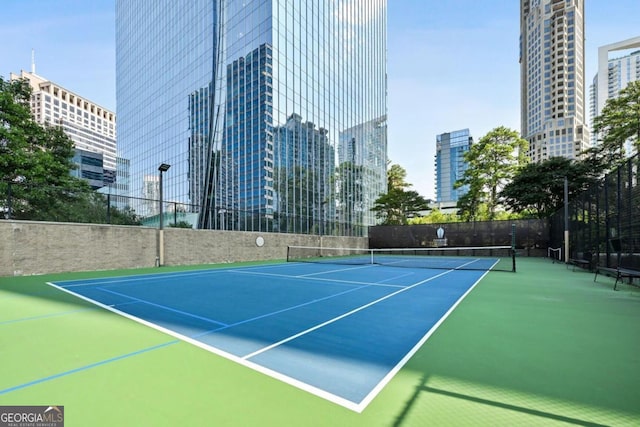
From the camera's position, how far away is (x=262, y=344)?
3625 mm

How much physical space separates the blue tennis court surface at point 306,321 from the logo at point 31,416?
1.40 meters

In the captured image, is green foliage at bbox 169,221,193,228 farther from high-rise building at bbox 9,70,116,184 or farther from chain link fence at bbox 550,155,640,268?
high-rise building at bbox 9,70,116,184

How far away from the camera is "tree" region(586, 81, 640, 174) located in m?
27.2

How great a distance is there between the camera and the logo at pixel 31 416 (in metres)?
2.16

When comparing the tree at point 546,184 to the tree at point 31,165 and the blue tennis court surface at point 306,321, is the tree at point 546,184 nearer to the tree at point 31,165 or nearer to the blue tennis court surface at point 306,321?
Answer: the blue tennis court surface at point 306,321

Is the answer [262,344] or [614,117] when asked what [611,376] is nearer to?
[262,344]

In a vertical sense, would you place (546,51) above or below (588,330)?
above

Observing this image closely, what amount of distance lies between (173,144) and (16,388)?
43979 millimetres

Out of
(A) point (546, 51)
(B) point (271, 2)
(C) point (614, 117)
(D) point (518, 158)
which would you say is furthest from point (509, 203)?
(A) point (546, 51)

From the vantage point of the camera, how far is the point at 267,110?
2670 cm

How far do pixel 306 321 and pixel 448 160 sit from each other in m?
142

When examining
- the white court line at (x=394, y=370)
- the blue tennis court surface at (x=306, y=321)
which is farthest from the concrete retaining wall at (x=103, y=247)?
the white court line at (x=394, y=370)

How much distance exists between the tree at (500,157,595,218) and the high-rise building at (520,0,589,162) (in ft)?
290

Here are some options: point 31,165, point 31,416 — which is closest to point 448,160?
point 31,165
